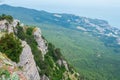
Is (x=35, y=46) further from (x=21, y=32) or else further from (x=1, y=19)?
(x=1, y=19)

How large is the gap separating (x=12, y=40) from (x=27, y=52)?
5852 mm

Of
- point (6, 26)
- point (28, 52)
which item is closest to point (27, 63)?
point (28, 52)

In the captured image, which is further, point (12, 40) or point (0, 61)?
point (12, 40)

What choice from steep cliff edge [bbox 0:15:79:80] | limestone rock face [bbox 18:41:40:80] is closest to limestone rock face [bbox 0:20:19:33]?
steep cliff edge [bbox 0:15:79:80]

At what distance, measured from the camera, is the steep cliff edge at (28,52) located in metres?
56.0

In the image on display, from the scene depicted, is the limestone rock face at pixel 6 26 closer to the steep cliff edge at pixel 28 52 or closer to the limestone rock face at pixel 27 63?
the steep cliff edge at pixel 28 52

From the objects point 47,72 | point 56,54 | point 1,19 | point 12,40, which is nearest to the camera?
point 12,40

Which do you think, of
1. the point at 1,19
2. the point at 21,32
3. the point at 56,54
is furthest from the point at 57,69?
the point at 1,19

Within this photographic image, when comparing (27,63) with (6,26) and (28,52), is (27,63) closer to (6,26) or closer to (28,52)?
(28,52)

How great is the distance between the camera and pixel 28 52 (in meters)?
62.5

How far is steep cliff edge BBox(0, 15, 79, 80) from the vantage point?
184ft

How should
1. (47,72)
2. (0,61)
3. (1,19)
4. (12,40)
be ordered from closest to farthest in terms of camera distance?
(0,61), (12,40), (47,72), (1,19)

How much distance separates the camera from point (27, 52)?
61.6m

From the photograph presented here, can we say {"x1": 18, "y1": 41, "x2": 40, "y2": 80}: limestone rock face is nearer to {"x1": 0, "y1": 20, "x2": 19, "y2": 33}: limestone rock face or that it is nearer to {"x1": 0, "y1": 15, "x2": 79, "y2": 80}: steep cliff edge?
{"x1": 0, "y1": 15, "x2": 79, "y2": 80}: steep cliff edge
